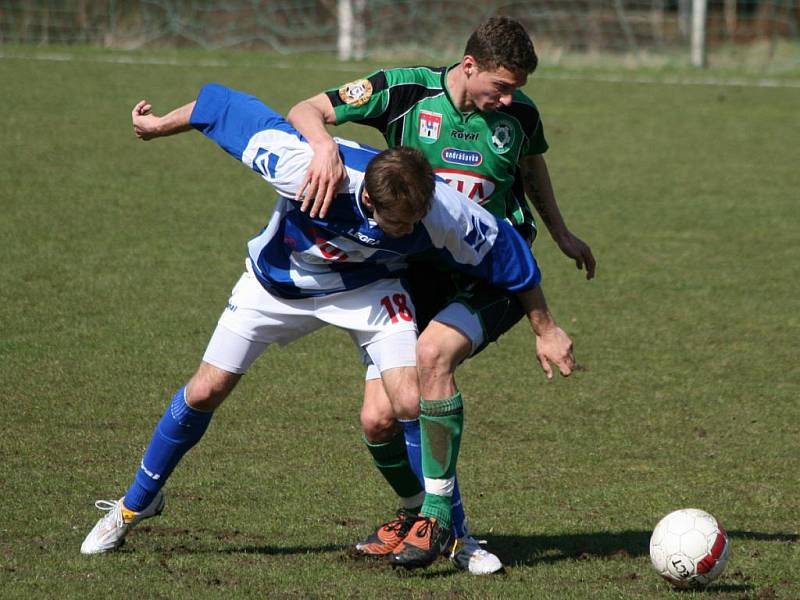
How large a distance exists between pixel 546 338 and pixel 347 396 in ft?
9.49

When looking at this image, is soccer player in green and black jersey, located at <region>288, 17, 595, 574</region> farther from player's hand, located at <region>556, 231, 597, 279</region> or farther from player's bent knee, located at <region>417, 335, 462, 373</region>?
player's hand, located at <region>556, 231, 597, 279</region>

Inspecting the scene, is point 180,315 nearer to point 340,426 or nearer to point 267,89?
point 340,426

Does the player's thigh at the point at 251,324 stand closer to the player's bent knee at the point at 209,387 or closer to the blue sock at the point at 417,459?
the player's bent knee at the point at 209,387

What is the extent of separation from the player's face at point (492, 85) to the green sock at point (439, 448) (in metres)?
1.24

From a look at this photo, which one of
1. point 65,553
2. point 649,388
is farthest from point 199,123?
point 649,388

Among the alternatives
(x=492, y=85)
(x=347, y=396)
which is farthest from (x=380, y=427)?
(x=347, y=396)

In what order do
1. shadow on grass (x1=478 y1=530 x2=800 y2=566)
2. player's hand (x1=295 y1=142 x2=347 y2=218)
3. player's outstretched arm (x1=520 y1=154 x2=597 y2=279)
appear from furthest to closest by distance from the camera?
player's outstretched arm (x1=520 y1=154 x2=597 y2=279)
shadow on grass (x1=478 y1=530 x2=800 y2=566)
player's hand (x1=295 y1=142 x2=347 y2=218)

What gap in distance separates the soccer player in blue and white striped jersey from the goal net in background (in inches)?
715

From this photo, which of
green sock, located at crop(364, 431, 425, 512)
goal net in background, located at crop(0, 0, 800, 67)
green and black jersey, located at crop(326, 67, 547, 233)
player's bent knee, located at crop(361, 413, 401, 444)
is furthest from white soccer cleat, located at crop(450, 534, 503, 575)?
goal net in background, located at crop(0, 0, 800, 67)

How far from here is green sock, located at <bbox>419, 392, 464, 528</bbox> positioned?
193 inches

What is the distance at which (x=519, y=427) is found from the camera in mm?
7234

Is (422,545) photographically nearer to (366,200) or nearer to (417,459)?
(417,459)

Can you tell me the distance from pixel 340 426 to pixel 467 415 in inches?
32.1

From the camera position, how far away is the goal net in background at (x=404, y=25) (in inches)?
911
